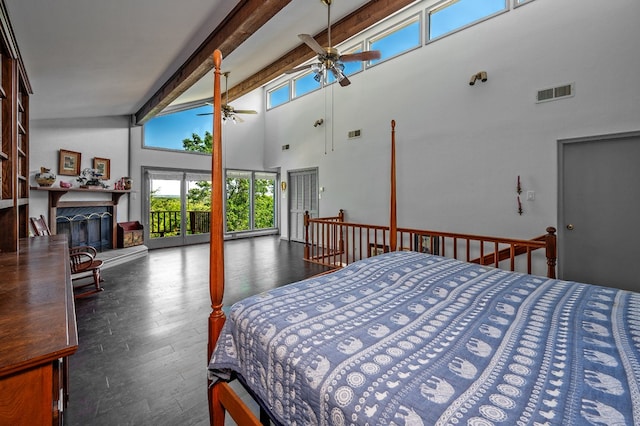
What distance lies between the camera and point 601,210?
11.0ft

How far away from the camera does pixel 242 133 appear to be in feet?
26.6

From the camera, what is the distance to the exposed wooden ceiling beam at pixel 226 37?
2.61m

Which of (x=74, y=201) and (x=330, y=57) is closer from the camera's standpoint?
(x=330, y=57)

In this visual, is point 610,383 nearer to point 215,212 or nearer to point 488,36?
point 215,212

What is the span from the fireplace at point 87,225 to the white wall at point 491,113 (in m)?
5.16

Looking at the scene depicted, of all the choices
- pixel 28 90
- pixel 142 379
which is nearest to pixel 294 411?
pixel 142 379

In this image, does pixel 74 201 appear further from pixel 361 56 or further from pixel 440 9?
pixel 440 9

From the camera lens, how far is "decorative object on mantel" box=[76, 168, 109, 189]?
212 inches

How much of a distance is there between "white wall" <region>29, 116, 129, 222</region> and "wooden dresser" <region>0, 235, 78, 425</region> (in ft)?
16.4

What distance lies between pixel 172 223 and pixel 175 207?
0.41 m

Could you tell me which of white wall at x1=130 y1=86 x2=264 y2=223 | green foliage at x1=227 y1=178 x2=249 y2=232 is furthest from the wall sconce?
green foliage at x1=227 y1=178 x2=249 y2=232

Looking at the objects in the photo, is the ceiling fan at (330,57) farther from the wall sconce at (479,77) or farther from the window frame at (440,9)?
the window frame at (440,9)

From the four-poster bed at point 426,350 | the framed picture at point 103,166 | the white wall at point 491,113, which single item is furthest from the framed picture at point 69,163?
the four-poster bed at point 426,350

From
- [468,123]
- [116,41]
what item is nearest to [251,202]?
[116,41]
